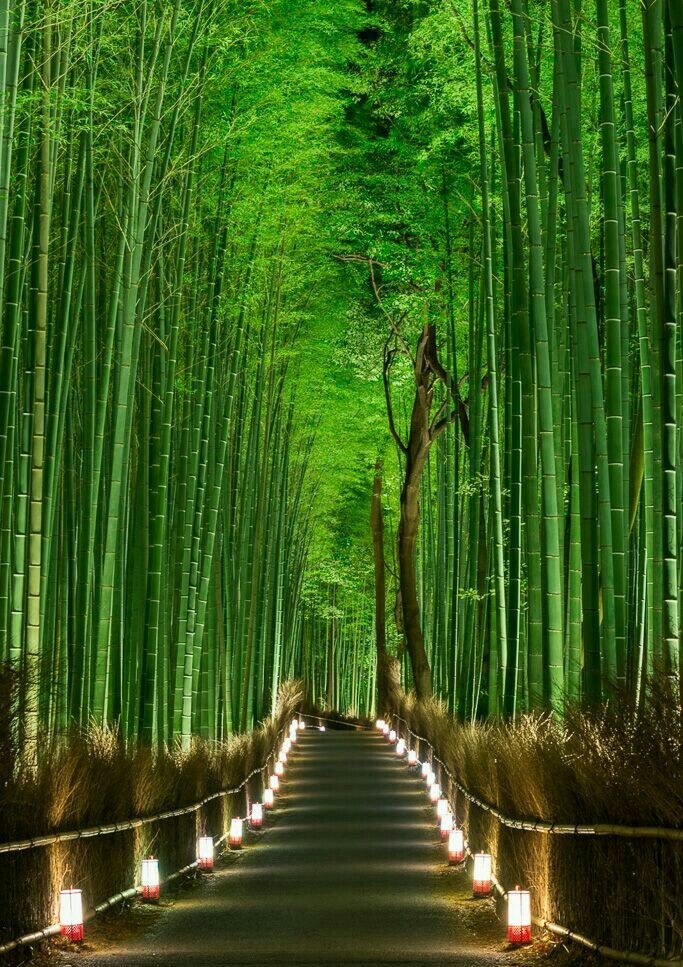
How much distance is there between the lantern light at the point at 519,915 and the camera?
584 centimetres

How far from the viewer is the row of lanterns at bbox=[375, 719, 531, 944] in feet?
19.2

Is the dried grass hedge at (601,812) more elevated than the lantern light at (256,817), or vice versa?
the dried grass hedge at (601,812)

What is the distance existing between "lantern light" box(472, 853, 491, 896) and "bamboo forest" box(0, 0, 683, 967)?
9 centimetres

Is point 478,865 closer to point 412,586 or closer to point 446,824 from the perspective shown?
point 446,824

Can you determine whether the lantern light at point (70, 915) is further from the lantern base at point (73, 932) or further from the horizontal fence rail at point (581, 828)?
the horizontal fence rail at point (581, 828)

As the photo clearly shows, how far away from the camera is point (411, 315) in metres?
17.1

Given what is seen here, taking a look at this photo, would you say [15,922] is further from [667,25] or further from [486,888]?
[667,25]

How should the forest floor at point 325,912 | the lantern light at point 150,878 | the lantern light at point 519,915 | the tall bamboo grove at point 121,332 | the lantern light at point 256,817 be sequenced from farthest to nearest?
the lantern light at point 256,817, the lantern light at point 150,878, the tall bamboo grove at point 121,332, the lantern light at point 519,915, the forest floor at point 325,912

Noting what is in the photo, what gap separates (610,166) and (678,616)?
1913mm

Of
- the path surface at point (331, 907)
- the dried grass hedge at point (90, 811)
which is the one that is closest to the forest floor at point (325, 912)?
the path surface at point (331, 907)

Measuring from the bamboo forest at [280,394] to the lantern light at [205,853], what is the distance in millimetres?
321

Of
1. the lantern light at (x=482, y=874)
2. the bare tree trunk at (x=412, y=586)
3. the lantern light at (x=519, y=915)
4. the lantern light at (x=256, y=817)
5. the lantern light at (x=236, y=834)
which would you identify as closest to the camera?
the lantern light at (x=519, y=915)

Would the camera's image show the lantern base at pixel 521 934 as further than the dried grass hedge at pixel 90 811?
Yes

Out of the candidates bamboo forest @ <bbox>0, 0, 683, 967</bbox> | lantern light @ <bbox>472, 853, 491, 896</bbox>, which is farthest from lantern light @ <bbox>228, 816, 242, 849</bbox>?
lantern light @ <bbox>472, 853, 491, 896</bbox>
